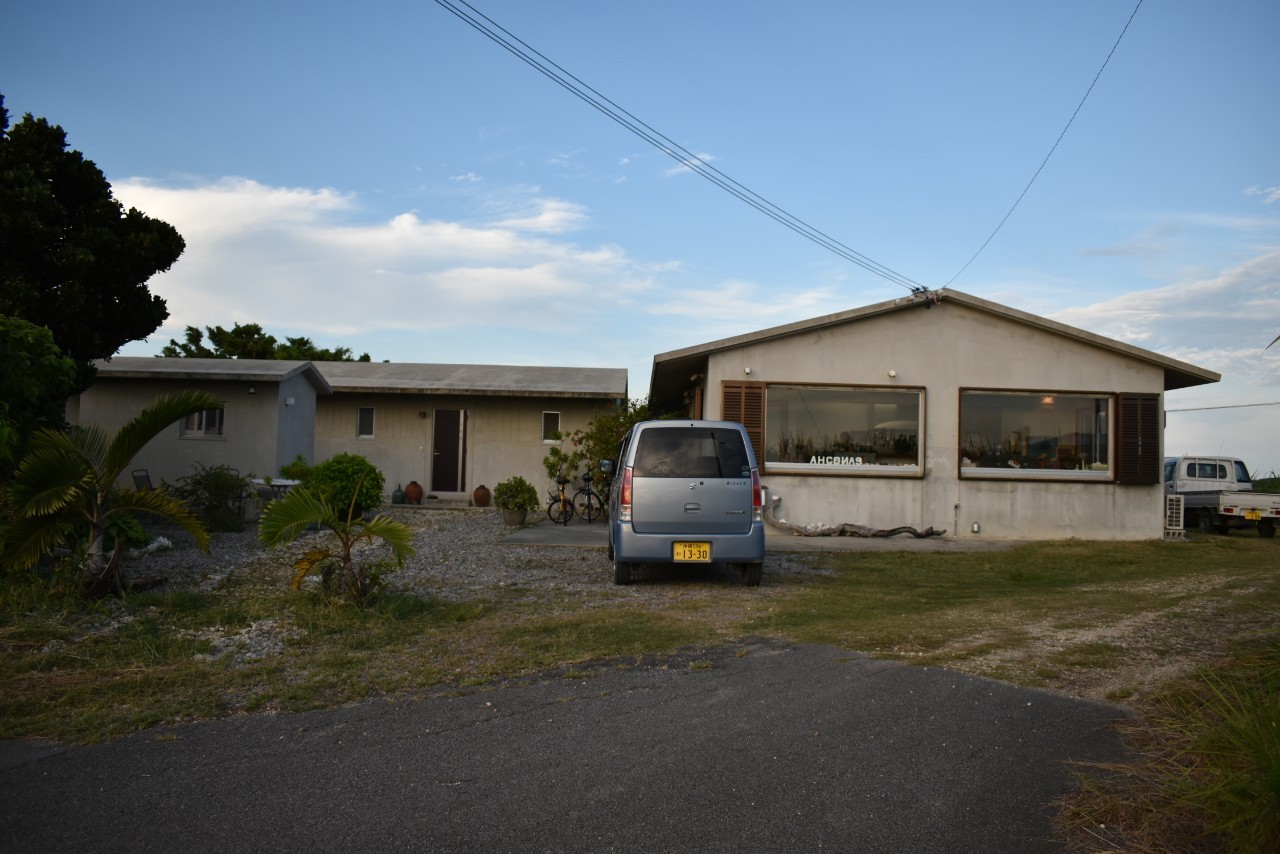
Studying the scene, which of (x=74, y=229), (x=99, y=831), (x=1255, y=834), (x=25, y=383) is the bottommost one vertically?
(x=99, y=831)

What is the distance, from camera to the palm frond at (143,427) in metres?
7.42

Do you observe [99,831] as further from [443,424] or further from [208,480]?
[443,424]

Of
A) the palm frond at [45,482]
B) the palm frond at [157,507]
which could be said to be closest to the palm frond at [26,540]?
the palm frond at [45,482]

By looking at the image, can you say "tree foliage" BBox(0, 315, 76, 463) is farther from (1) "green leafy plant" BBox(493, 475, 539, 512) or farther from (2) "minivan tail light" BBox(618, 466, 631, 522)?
(1) "green leafy plant" BBox(493, 475, 539, 512)

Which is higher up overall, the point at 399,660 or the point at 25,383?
the point at 25,383

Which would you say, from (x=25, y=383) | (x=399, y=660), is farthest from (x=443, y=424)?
(x=399, y=660)

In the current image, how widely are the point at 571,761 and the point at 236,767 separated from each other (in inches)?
57.0

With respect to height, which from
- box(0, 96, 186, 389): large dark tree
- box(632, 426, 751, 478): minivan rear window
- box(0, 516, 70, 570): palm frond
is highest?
box(0, 96, 186, 389): large dark tree

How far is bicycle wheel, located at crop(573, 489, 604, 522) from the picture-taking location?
59.4ft

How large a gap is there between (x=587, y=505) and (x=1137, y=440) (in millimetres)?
10051

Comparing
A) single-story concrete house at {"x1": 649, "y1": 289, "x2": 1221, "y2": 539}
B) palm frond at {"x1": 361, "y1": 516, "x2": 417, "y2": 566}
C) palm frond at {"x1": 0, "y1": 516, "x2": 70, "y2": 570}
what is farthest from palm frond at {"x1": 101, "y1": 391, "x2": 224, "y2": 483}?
single-story concrete house at {"x1": 649, "y1": 289, "x2": 1221, "y2": 539}

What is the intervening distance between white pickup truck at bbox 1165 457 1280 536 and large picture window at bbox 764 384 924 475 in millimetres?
7435

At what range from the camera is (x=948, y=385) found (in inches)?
603

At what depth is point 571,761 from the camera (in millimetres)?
3949
